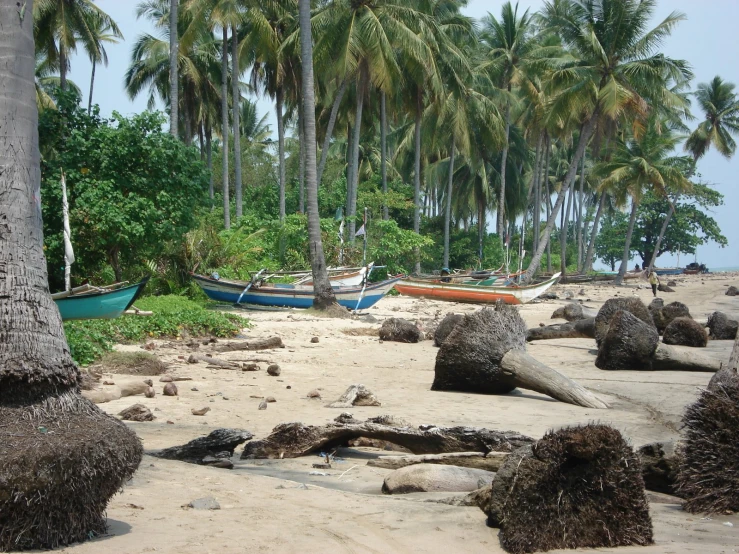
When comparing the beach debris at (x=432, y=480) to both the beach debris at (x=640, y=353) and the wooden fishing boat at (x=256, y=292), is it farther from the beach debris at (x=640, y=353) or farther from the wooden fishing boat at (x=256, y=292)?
the wooden fishing boat at (x=256, y=292)

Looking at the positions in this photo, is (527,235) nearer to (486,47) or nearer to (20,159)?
(486,47)

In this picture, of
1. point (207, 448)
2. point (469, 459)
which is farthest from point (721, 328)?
point (207, 448)

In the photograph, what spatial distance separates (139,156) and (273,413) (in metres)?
11.9

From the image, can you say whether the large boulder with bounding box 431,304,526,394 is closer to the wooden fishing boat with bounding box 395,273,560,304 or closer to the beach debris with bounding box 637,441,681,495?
the beach debris with bounding box 637,441,681,495

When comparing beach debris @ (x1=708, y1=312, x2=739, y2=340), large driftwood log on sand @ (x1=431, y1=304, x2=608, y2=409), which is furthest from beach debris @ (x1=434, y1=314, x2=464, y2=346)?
beach debris @ (x1=708, y1=312, x2=739, y2=340)

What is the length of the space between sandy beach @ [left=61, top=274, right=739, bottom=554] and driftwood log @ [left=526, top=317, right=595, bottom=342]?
0.29 meters

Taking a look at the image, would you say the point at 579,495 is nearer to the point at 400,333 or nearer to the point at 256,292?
the point at 400,333

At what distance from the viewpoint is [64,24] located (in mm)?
32438

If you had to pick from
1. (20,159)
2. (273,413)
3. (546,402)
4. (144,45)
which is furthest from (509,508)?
(144,45)

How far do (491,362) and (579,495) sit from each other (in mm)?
5959

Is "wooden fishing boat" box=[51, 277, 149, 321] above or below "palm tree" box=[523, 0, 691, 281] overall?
below

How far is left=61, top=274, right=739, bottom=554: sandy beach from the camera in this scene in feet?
13.9

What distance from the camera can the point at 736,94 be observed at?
5531cm

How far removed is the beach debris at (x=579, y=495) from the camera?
4.20 m
